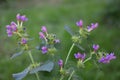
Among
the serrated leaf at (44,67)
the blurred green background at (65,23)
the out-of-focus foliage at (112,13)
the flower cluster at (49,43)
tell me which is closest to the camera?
the serrated leaf at (44,67)

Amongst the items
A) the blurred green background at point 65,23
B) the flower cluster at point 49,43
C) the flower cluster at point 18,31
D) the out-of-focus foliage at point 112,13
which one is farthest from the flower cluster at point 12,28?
the out-of-focus foliage at point 112,13

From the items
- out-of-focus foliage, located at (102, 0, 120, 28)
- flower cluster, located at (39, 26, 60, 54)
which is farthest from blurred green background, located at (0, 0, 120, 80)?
flower cluster, located at (39, 26, 60, 54)

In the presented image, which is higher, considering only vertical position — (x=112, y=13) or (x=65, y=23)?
(x=65, y=23)

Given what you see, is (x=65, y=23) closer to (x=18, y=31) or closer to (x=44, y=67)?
(x=18, y=31)

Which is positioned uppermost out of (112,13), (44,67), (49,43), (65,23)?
(65,23)

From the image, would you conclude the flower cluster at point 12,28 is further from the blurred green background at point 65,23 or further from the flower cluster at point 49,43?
the blurred green background at point 65,23

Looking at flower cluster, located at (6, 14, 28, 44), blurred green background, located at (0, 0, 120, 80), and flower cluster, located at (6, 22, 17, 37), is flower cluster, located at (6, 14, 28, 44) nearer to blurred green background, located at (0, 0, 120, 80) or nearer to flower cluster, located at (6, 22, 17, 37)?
flower cluster, located at (6, 22, 17, 37)

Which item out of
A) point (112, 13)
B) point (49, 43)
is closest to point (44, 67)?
Result: point (49, 43)

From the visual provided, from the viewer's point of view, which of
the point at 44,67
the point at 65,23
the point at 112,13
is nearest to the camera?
the point at 44,67
